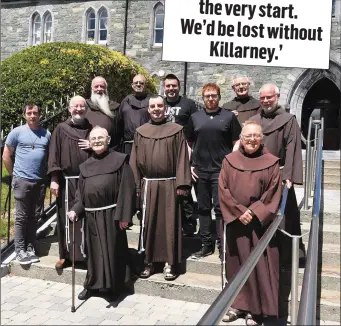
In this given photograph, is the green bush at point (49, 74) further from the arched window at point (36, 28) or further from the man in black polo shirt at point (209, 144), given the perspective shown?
the arched window at point (36, 28)

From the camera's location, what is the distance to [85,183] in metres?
4.61

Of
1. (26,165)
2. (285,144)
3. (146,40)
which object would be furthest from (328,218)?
(146,40)

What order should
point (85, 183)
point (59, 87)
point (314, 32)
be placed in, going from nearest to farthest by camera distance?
point (314, 32), point (85, 183), point (59, 87)

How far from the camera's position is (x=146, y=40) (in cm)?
1805

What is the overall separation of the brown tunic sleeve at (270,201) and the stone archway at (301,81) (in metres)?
12.0

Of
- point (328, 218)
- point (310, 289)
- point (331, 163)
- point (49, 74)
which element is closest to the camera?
point (310, 289)

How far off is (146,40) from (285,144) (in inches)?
567

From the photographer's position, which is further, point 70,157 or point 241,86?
point 241,86

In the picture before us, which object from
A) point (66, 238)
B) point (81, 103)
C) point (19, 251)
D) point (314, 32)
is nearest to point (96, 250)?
point (66, 238)

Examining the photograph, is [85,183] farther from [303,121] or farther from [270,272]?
[303,121]

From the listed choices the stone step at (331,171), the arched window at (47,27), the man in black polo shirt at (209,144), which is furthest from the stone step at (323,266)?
the arched window at (47,27)

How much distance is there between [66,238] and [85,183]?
0.90m

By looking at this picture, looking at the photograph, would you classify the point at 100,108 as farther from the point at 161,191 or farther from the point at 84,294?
the point at 84,294

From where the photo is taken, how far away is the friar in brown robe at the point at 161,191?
482cm
